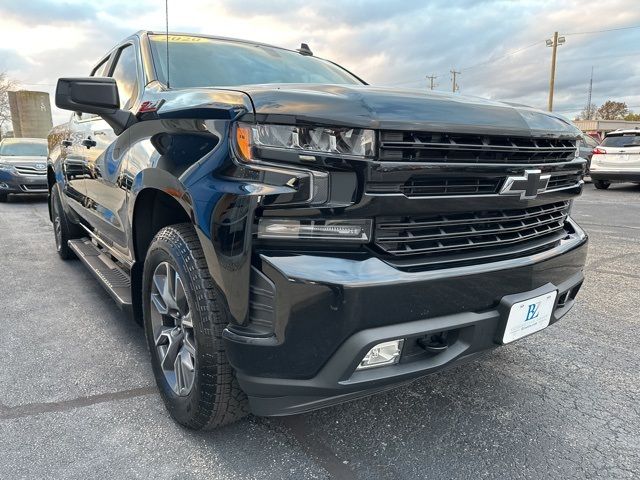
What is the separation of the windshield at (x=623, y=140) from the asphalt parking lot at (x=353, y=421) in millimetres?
10687

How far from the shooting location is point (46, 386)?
2.54m

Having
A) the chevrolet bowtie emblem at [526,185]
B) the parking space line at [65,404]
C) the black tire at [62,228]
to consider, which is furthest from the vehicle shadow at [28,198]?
the chevrolet bowtie emblem at [526,185]

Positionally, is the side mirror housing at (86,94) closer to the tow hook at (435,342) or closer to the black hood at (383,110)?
the black hood at (383,110)

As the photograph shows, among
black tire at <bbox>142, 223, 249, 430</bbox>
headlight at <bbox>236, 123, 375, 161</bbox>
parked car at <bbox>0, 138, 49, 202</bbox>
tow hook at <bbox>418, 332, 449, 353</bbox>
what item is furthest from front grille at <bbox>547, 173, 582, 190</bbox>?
parked car at <bbox>0, 138, 49, 202</bbox>

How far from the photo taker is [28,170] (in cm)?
1050

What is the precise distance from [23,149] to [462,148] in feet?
40.9

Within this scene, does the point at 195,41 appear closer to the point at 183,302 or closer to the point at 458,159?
the point at 183,302

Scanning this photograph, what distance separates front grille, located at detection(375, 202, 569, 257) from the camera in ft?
5.57

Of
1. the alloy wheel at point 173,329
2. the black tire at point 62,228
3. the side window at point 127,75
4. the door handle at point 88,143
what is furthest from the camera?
the black tire at point 62,228

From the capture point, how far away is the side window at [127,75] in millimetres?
2865

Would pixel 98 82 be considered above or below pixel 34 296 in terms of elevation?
above

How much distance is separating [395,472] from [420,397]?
0.60 meters

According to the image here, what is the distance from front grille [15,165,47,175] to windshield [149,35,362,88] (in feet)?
29.7

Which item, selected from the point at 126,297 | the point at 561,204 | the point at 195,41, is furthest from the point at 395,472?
the point at 195,41
